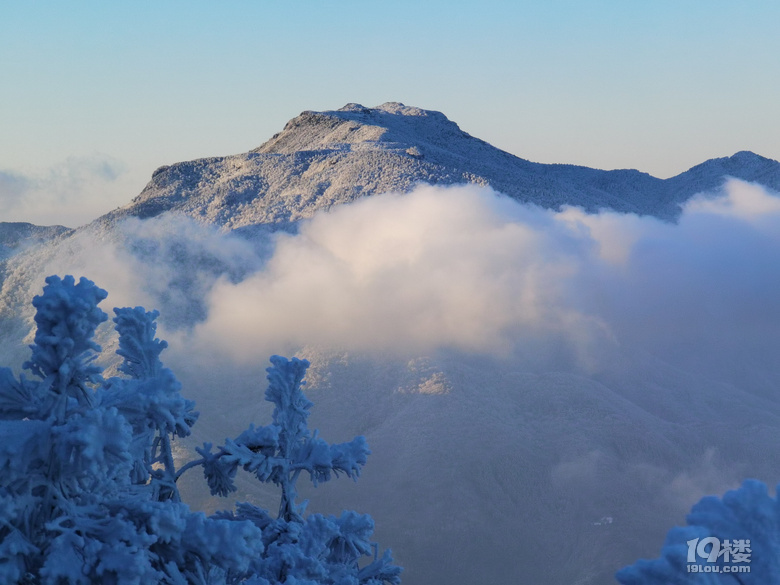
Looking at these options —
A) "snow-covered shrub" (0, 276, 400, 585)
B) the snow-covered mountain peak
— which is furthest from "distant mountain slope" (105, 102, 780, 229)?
"snow-covered shrub" (0, 276, 400, 585)

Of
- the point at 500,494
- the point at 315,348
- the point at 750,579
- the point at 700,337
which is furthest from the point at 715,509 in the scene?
the point at 700,337

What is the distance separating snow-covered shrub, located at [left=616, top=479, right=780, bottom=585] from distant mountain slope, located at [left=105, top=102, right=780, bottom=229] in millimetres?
33962

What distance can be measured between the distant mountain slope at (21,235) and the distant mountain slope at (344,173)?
8896mm

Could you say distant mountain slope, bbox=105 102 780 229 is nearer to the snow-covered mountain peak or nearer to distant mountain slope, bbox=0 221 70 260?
the snow-covered mountain peak

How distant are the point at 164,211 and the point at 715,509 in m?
39.6

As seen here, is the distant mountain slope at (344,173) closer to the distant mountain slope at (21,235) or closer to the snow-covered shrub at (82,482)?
the distant mountain slope at (21,235)

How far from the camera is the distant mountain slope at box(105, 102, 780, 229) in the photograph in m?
38.3

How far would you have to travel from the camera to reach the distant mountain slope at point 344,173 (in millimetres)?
38344

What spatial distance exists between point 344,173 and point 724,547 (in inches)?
1465

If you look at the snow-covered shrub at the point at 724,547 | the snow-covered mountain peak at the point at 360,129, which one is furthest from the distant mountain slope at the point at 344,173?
the snow-covered shrub at the point at 724,547

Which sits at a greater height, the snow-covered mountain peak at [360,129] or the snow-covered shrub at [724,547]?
the snow-covered mountain peak at [360,129]

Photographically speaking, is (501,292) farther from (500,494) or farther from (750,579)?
(750,579)

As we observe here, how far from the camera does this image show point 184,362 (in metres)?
29.6

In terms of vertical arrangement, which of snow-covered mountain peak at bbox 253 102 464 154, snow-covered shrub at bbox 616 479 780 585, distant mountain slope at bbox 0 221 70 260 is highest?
snow-covered mountain peak at bbox 253 102 464 154
